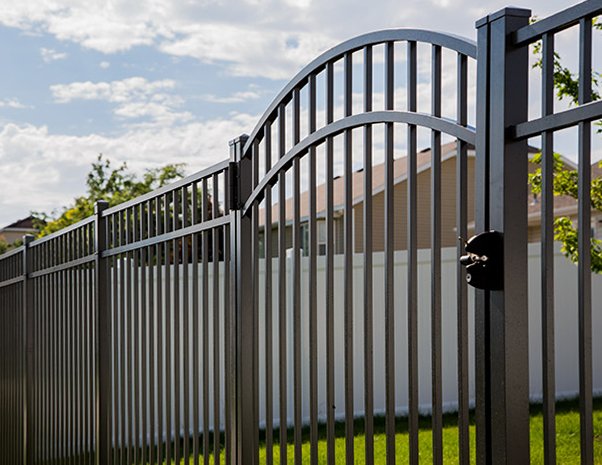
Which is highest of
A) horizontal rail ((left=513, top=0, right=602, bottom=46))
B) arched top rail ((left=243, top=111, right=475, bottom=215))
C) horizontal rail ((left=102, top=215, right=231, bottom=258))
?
horizontal rail ((left=513, top=0, right=602, bottom=46))

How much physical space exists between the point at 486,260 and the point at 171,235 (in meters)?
2.06

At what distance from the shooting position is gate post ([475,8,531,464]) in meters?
1.77

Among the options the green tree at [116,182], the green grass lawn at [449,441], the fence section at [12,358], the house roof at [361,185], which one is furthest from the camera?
the green tree at [116,182]

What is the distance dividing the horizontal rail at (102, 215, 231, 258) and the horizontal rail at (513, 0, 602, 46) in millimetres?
1559

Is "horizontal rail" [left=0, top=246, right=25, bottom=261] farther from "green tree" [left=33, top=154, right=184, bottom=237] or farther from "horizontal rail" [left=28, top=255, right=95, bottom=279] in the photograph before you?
"green tree" [left=33, top=154, right=184, bottom=237]

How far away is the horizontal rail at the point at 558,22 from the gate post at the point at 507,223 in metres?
0.03

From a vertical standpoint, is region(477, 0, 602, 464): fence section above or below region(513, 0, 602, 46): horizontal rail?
below

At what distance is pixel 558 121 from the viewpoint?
1.65m

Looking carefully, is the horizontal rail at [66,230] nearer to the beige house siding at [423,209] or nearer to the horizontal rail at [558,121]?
the horizontal rail at [558,121]

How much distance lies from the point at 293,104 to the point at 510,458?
137cm

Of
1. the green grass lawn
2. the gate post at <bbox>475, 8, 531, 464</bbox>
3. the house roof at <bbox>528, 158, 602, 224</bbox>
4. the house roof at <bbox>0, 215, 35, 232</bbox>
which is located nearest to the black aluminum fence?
the gate post at <bbox>475, 8, 531, 464</bbox>

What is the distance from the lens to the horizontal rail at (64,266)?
4935mm

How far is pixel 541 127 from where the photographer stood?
5.53 ft

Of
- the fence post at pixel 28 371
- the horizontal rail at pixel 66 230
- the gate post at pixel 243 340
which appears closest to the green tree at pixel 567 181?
the horizontal rail at pixel 66 230
